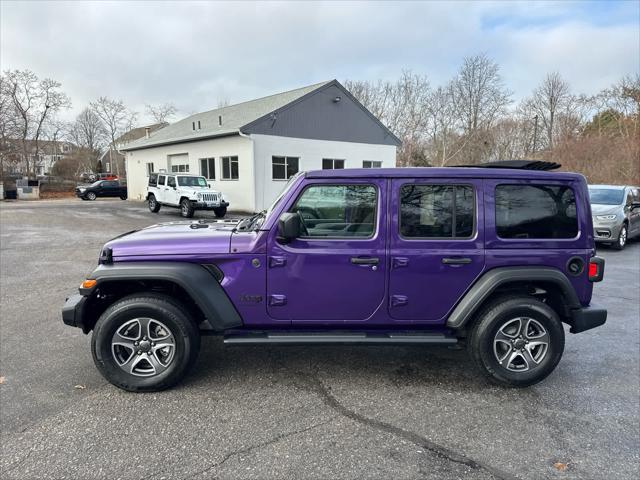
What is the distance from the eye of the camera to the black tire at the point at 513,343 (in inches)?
133

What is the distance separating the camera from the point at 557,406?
10.5 ft

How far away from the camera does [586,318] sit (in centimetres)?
346

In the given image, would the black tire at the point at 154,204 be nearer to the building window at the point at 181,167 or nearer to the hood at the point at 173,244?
the building window at the point at 181,167

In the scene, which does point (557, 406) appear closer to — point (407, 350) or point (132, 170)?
point (407, 350)

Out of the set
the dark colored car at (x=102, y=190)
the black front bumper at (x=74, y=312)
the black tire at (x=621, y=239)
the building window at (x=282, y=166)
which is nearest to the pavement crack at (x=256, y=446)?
the black front bumper at (x=74, y=312)

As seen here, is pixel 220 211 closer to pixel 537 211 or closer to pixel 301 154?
pixel 301 154

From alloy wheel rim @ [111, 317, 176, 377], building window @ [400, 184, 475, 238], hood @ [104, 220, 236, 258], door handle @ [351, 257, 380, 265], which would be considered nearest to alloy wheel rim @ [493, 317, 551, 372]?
building window @ [400, 184, 475, 238]

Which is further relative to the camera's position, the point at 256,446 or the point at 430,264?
the point at 430,264

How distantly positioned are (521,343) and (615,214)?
909 centimetres

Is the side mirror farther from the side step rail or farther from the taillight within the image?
the taillight

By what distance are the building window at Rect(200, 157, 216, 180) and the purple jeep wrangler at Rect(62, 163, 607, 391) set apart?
18.4 meters

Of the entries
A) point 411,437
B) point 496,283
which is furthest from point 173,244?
point 496,283

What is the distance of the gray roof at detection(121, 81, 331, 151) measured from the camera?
20.0m

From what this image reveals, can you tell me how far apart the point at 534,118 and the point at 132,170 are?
3591 centimetres
